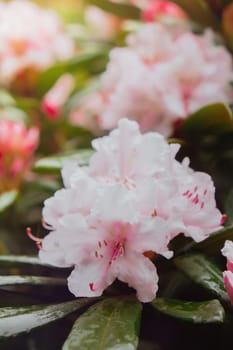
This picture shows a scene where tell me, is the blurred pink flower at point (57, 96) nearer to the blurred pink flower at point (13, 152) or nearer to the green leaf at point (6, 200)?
the blurred pink flower at point (13, 152)

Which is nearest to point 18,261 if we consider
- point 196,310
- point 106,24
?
point 196,310

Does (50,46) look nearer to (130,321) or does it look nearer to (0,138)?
(0,138)

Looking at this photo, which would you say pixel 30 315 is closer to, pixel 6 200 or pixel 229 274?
pixel 229 274

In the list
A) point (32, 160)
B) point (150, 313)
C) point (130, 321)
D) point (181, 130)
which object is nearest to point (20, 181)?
point (32, 160)

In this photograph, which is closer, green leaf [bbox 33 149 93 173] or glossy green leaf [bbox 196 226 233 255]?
glossy green leaf [bbox 196 226 233 255]

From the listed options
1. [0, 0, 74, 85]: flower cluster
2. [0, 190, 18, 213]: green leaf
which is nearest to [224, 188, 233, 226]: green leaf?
[0, 190, 18, 213]: green leaf

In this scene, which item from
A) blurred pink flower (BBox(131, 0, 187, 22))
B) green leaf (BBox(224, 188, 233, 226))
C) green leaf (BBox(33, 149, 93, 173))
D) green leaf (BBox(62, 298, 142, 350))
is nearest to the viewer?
green leaf (BBox(62, 298, 142, 350))

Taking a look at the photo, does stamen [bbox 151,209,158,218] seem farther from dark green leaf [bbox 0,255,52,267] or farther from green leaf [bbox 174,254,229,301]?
dark green leaf [bbox 0,255,52,267]
